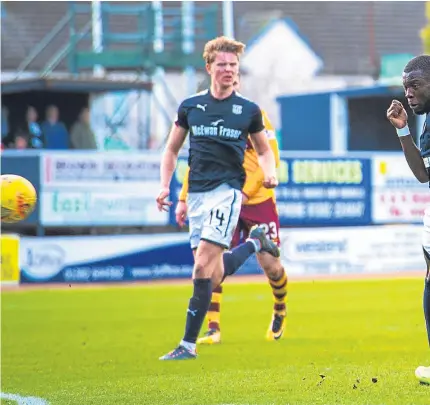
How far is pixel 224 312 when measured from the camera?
45.1ft

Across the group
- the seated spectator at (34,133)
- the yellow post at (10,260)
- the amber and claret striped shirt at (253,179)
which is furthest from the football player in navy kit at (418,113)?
the seated spectator at (34,133)

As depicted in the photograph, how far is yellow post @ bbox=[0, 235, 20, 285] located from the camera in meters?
17.9

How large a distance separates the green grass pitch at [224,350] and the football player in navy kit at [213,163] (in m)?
0.66

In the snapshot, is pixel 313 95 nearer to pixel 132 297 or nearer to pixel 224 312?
pixel 132 297

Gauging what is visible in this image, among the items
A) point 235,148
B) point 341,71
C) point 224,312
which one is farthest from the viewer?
point 341,71

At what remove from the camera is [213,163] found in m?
9.19

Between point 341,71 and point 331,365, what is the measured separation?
3141 cm

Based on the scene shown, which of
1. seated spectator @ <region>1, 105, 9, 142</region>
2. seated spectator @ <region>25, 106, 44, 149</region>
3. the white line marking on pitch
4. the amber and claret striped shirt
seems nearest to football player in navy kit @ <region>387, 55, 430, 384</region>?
the white line marking on pitch

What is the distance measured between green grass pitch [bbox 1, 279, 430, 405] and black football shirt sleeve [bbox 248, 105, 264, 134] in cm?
170

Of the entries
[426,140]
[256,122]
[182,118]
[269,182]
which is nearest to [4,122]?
[182,118]

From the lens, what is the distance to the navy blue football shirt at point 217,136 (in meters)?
9.18

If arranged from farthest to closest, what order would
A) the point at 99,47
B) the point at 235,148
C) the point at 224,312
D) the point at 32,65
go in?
the point at 32,65, the point at 99,47, the point at 224,312, the point at 235,148

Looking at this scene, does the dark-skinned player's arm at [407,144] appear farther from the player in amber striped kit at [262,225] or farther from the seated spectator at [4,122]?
the seated spectator at [4,122]

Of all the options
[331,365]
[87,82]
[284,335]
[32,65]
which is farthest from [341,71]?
[331,365]
